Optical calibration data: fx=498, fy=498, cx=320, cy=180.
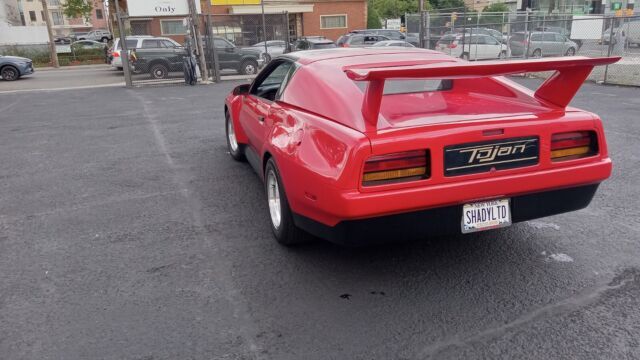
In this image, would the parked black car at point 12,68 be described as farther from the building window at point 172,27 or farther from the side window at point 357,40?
the side window at point 357,40

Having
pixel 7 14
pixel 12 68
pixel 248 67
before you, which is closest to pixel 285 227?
pixel 248 67

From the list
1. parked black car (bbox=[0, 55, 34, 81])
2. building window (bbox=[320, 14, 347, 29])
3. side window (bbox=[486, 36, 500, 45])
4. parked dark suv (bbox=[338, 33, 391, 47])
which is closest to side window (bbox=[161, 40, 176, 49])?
parked black car (bbox=[0, 55, 34, 81])

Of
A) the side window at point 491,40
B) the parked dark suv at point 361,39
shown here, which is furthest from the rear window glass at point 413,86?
the parked dark suv at point 361,39

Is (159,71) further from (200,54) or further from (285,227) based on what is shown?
(285,227)

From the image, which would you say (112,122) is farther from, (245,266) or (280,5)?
(280,5)

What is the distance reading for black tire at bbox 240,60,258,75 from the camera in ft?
63.4

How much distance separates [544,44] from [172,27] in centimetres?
1980

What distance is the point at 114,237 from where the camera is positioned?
397cm

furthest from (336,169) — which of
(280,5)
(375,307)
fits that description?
(280,5)

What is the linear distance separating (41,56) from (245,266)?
114 ft

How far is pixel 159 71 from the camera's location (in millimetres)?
18219

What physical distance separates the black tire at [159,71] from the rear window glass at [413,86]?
53.0 ft

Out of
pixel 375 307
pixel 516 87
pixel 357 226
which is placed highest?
pixel 516 87

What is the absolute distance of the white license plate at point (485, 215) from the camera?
2893mm
